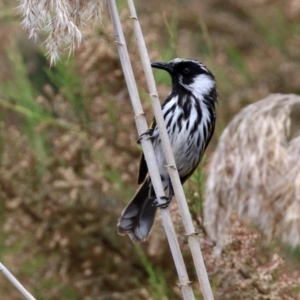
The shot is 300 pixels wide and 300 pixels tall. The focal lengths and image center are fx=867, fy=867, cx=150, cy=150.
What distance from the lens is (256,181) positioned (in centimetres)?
299

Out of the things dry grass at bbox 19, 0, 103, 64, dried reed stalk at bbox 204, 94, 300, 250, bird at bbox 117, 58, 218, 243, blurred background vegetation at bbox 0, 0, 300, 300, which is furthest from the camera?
blurred background vegetation at bbox 0, 0, 300, 300

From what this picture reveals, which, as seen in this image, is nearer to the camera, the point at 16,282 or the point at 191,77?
the point at 16,282

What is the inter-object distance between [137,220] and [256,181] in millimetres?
431

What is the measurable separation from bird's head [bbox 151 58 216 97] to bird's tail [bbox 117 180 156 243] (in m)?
0.44

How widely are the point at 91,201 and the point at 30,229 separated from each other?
0.32 m

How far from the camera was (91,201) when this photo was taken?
12.6ft

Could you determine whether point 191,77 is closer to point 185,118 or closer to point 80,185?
point 185,118

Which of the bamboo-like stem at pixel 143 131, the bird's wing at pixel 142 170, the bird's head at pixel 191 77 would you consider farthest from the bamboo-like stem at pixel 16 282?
the bird's head at pixel 191 77

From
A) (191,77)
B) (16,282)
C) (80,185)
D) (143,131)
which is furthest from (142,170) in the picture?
(16,282)

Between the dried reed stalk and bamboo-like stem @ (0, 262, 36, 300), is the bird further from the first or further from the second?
bamboo-like stem @ (0, 262, 36, 300)

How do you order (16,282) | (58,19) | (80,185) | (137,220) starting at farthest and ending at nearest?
(80,185) → (137,220) → (16,282) → (58,19)

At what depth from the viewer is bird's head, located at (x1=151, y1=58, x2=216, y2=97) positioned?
316cm

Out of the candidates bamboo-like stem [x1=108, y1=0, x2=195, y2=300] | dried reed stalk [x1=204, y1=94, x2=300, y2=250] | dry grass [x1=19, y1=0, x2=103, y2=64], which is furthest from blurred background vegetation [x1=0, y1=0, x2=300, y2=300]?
dry grass [x1=19, y1=0, x2=103, y2=64]

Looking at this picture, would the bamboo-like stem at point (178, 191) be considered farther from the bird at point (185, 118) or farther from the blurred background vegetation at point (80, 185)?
the blurred background vegetation at point (80, 185)
